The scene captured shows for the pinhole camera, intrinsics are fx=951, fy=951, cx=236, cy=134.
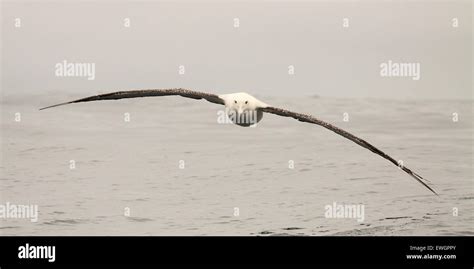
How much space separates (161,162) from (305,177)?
18.1 ft

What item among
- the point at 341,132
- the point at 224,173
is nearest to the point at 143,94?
the point at 341,132

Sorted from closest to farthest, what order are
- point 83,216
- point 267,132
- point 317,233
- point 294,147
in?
point 317,233 → point 83,216 → point 294,147 → point 267,132

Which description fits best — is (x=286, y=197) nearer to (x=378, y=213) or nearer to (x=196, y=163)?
(x=378, y=213)

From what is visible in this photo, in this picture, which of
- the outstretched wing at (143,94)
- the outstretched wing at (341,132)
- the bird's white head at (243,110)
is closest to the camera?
the outstretched wing at (341,132)

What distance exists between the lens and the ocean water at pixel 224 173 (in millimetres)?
25531

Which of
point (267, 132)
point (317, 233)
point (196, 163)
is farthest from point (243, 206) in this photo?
point (267, 132)

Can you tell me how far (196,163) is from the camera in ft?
110

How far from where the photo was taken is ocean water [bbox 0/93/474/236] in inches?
1005

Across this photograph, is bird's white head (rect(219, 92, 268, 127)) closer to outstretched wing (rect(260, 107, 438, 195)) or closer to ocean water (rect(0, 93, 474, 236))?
outstretched wing (rect(260, 107, 438, 195))

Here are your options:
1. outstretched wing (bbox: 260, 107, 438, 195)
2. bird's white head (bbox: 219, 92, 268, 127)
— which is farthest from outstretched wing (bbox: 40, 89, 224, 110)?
outstretched wing (bbox: 260, 107, 438, 195)

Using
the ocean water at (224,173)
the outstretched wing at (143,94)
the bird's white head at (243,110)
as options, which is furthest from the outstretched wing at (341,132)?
the ocean water at (224,173)

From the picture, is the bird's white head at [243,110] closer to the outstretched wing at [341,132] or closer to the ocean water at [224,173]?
the outstretched wing at [341,132]

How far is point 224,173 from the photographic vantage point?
3203 centimetres

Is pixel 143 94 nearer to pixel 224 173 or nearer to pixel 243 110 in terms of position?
pixel 243 110
